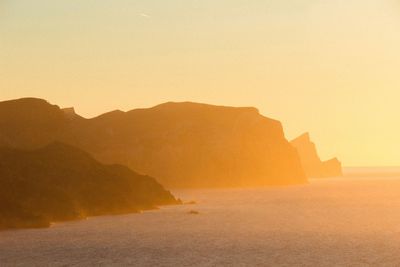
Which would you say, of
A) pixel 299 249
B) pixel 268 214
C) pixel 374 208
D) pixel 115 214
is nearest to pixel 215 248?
pixel 299 249

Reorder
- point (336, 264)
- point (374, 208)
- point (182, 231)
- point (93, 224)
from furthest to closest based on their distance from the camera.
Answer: point (374, 208), point (93, 224), point (182, 231), point (336, 264)

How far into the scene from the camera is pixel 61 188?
117188mm

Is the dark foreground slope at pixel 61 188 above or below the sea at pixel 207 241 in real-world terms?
above

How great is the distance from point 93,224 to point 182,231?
16954 mm

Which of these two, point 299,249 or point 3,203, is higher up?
point 3,203

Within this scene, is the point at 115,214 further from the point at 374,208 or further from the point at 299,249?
the point at 374,208

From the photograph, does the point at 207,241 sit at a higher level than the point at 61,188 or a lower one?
lower

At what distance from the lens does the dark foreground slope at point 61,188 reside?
339ft

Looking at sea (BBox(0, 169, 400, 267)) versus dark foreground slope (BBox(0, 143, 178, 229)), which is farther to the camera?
dark foreground slope (BBox(0, 143, 178, 229))

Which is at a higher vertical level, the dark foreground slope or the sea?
the dark foreground slope

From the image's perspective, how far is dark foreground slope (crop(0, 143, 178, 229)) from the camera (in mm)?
103188

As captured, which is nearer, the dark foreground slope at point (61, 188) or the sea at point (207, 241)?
the sea at point (207, 241)

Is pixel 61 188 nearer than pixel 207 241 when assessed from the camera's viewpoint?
No

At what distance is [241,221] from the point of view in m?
121
